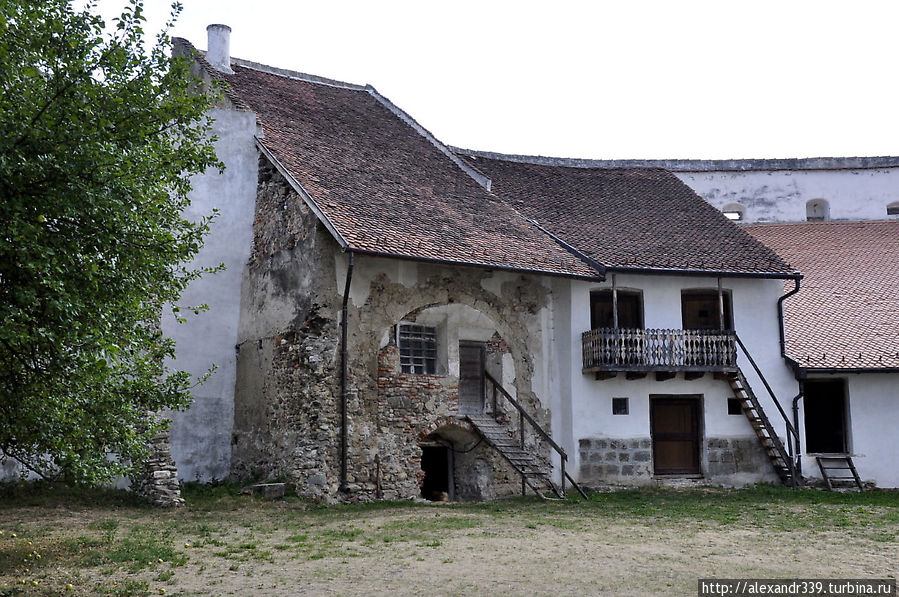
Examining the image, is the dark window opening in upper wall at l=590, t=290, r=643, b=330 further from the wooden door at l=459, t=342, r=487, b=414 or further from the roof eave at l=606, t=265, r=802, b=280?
the wooden door at l=459, t=342, r=487, b=414

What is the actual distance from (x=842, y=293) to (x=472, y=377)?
11.4 meters

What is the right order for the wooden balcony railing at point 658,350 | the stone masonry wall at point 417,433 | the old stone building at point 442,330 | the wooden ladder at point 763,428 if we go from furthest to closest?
the wooden ladder at point 763,428 → the wooden balcony railing at point 658,350 → the stone masonry wall at point 417,433 → the old stone building at point 442,330

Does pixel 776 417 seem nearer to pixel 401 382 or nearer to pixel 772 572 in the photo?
pixel 401 382

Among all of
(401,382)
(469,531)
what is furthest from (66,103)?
(401,382)

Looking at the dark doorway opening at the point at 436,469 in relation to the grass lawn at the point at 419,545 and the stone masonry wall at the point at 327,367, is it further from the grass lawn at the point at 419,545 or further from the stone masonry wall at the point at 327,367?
the grass lawn at the point at 419,545

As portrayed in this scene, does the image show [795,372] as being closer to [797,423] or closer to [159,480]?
[797,423]

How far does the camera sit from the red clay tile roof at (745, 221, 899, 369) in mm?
22984

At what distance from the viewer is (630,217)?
25219 mm

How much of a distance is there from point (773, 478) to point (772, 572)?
12.1 m

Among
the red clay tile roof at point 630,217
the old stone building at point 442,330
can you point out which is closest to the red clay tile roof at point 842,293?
the old stone building at point 442,330

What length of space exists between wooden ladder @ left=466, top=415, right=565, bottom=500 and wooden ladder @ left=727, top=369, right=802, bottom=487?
5025mm

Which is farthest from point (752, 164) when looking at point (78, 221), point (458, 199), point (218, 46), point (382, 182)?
point (78, 221)

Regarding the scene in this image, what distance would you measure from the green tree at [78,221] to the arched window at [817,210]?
25370mm

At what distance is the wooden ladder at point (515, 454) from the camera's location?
19.1 m
